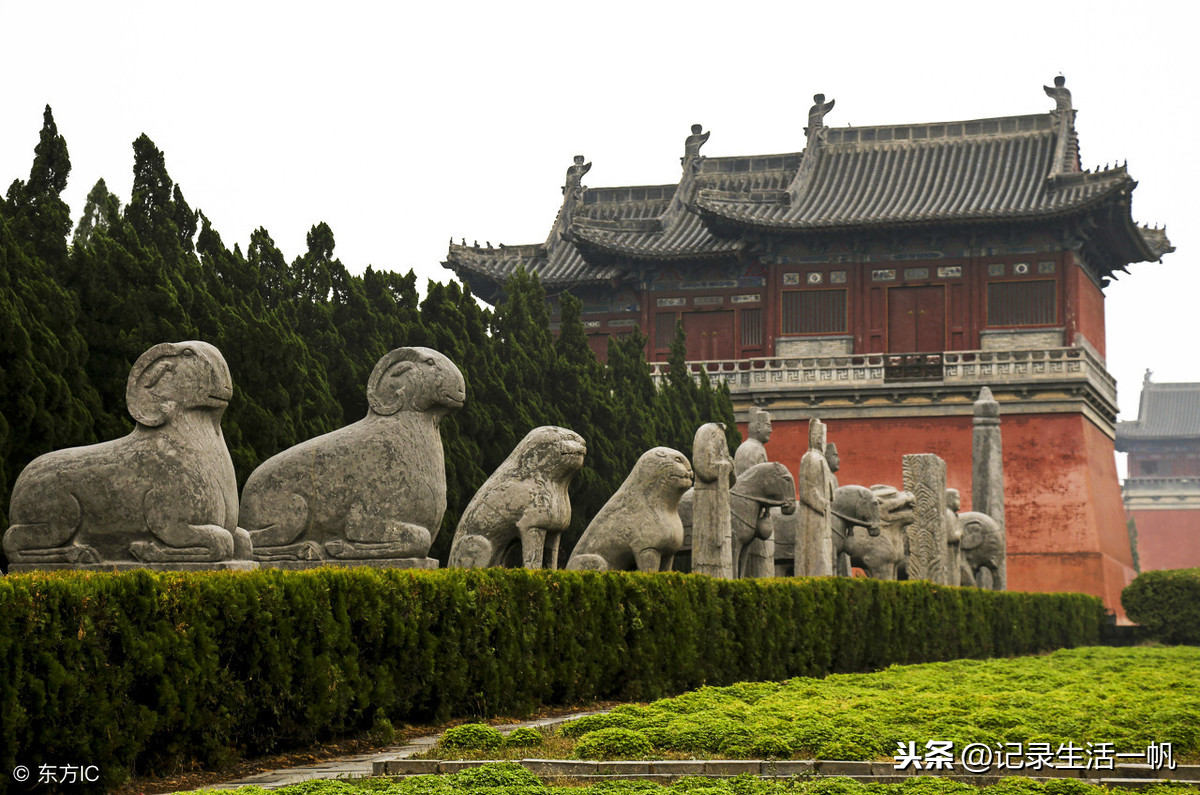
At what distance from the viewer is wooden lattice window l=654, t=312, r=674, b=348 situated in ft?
112

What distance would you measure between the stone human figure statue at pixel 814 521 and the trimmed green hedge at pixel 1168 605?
14.3 meters

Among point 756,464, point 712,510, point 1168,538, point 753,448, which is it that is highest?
point 1168,538

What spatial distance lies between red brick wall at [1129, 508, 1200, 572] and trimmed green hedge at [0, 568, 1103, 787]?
4615cm

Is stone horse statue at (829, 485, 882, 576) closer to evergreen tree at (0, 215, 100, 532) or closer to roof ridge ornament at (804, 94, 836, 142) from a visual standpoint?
evergreen tree at (0, 215, 100, 532)

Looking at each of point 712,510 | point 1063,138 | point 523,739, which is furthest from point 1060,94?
point 523,739

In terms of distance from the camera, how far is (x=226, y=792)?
5.03 meters

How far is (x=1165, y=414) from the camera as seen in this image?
192ft

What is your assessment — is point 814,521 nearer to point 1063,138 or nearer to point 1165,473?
point 1063,138

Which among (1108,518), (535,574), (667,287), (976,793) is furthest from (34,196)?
(1108,518)

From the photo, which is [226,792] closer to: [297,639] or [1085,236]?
[297,639]

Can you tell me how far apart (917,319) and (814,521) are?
1875 cm

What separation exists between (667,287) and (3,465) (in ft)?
84.2

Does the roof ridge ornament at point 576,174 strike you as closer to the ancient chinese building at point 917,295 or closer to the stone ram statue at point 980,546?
the ancient chinese building at point 917,295

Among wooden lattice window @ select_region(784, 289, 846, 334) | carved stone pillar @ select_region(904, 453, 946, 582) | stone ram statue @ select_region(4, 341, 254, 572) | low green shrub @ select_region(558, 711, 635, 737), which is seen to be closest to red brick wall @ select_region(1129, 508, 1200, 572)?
wooden lattice window @ select_region(784, 289, 846, 334)
